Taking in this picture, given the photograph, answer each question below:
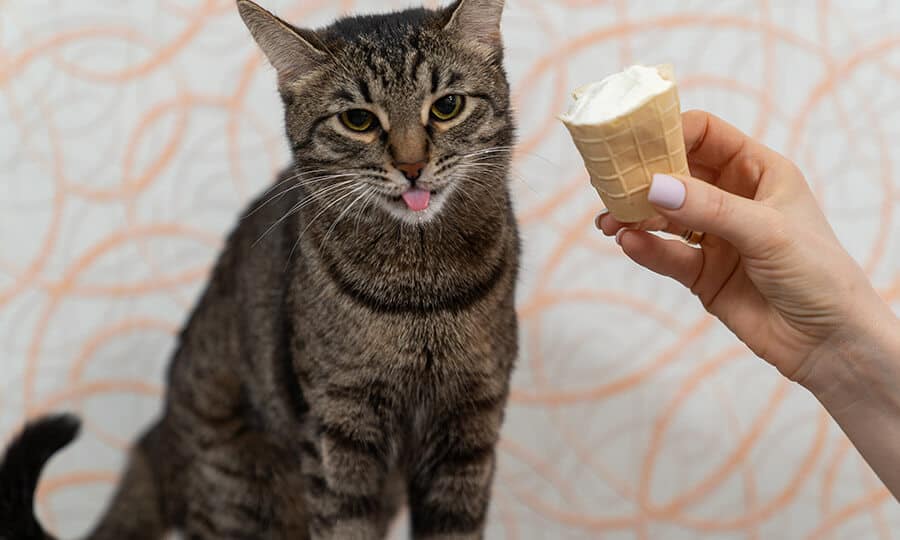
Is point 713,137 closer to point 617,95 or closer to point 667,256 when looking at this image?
point 667,256

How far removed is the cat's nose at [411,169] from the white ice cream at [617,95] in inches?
7.8

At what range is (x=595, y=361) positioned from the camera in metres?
1.75

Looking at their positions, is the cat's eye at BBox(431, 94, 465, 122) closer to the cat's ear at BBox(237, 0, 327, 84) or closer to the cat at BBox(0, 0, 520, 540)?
the cat at BBox(0, 0, 520, 540)

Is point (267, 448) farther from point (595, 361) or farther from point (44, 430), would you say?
point (595, 361)

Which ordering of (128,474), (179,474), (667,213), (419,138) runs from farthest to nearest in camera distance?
(128,474), (179,474), (419,138), (667,213)

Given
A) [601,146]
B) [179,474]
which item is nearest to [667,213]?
[601,146]

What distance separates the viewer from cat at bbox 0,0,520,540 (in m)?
1.10

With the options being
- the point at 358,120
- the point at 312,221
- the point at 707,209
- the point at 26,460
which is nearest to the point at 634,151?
the point at 707,209

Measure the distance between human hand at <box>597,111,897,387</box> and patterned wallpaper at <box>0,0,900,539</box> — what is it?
493mm

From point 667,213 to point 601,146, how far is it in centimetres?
10

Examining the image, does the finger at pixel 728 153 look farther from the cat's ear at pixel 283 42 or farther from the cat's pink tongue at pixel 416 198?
the cat's ear at pixel 283 42

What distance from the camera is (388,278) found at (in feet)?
3.84

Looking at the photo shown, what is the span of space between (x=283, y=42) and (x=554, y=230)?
2.57 ft

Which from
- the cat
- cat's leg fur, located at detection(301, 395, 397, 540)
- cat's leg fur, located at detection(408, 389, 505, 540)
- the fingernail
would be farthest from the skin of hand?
cat's leg fur, located at detection(301, 395, 397, 540)
